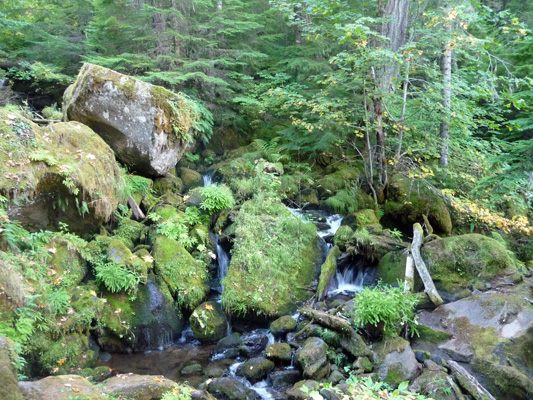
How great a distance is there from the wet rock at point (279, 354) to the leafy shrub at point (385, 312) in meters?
1.31

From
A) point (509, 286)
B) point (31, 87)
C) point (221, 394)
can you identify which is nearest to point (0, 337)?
point (221, 394)

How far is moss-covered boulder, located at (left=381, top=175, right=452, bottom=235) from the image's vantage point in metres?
10.4

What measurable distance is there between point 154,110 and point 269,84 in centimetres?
582

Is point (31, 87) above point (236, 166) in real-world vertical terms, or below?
above

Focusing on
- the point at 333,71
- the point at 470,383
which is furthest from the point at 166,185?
the point at 470,383

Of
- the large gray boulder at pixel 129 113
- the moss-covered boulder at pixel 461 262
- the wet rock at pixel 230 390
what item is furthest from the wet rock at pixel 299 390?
the large gray boulder at pixel 129 113

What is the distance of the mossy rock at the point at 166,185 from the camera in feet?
32.6

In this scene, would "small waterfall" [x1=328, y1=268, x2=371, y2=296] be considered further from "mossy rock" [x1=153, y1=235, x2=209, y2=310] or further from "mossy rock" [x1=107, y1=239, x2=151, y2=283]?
"mossy rock" [x1=107, y1=239, x2=151, y2=283]

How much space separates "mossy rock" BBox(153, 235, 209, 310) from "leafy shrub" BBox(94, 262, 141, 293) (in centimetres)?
73

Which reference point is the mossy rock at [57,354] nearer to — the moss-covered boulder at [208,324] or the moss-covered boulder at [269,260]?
the moss-covered boulder at [208,324]

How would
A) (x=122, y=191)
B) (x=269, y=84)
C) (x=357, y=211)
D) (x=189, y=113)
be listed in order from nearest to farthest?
(x=122, y=191)
(x=189, y=113)
(x=357, y=211)
(x=269, y=84)

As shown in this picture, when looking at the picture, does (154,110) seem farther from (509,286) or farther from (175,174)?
(509,286)

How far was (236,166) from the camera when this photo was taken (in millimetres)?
11727

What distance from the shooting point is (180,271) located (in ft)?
25.0
